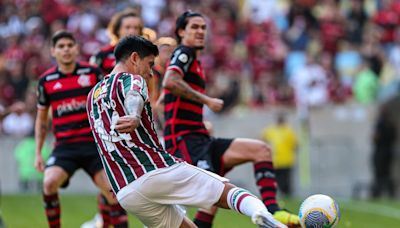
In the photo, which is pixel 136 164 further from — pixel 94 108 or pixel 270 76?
pixel 270 76

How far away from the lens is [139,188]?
8570 millimetres

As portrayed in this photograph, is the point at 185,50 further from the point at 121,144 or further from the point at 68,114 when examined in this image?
the point at 121,144

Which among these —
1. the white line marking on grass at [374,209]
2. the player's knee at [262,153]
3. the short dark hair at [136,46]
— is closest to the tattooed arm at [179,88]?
the player's knee at [262,153]

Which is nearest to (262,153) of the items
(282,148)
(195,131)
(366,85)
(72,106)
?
(195,131)

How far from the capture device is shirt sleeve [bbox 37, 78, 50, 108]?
1187cm

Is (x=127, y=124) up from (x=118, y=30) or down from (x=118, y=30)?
down

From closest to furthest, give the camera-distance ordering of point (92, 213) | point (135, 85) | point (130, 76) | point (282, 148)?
point (135, 85), point (130, 76), point (92, 213), point (282, 148)

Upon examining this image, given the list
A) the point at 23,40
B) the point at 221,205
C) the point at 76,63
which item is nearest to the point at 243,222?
the point at 76,63

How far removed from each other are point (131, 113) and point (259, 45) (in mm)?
17894

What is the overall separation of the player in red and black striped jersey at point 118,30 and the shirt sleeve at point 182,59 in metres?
1.52

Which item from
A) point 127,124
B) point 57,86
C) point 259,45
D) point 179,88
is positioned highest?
point 127,124

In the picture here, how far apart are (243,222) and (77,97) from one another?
17.1ft

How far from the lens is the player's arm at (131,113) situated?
795cm

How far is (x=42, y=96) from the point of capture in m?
11.9
